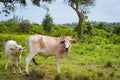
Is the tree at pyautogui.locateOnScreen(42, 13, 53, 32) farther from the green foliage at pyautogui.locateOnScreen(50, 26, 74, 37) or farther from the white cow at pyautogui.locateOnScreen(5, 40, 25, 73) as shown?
the white cow at pyautogui.locateOnScreen(5, 40, 25, 73)

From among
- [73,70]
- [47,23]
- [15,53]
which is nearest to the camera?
[15,53]

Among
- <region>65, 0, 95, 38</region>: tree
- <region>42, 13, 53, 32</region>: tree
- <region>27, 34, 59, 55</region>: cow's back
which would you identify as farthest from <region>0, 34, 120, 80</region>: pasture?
<region>42, 13, 53, 32</region>: tree

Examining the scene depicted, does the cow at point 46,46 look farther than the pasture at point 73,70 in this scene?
Yes

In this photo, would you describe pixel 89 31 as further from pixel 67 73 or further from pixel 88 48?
pixel 67 73

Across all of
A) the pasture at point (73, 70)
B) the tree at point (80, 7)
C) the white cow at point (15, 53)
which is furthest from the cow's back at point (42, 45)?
the tree at point (80, 7)

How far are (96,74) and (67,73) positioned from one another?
120 centimetres

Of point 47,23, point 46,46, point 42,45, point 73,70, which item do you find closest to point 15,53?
point 42,45

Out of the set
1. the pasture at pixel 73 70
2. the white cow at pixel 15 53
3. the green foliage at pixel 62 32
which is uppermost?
the white cow at pixel 15 53

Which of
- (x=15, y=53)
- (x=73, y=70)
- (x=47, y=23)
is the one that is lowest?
(x=47, y=23)

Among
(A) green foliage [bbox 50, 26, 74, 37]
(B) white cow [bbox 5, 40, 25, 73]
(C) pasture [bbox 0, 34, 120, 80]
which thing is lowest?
(A) green foliage [bbox 50, 26, 74, 37]

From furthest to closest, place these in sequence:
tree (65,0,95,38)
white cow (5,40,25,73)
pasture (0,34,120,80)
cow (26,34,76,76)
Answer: tree (65,0,95,38)
white cow (5,40,25,73)
cow (26,34,76,76)
pasture (0,34,120,80)

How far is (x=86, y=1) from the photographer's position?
3481cm

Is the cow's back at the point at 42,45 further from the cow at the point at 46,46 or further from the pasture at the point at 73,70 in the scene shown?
the pasture at the point at 73,70

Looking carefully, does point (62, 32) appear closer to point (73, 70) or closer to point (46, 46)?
point (73, 70)
